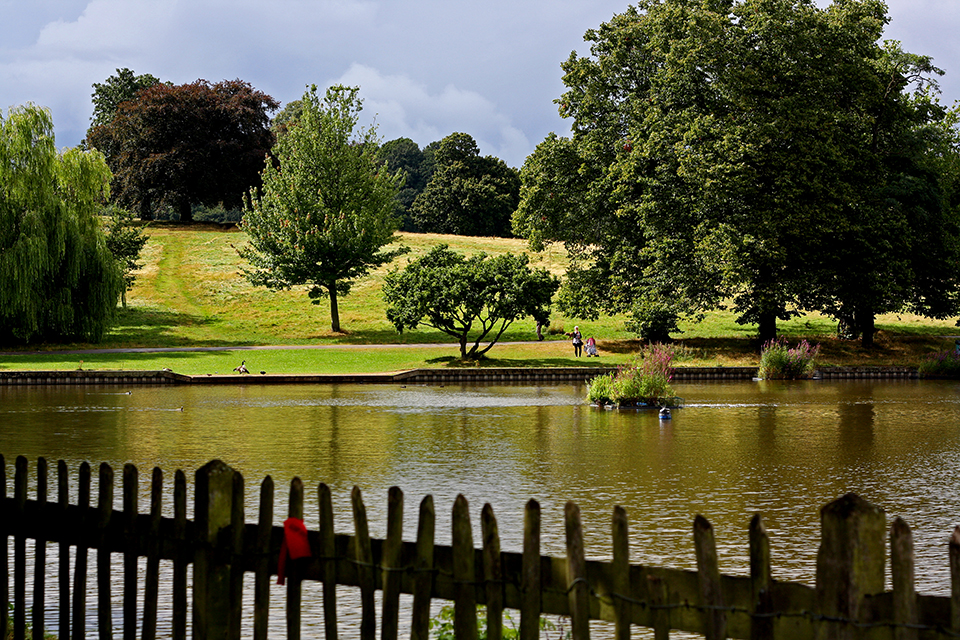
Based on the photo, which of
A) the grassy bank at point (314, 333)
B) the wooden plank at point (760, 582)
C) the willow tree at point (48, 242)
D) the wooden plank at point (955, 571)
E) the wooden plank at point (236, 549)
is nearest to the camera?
the wooden plank at point (955, 571)

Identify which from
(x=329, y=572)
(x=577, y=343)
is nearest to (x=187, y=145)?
(x=577, y=343)

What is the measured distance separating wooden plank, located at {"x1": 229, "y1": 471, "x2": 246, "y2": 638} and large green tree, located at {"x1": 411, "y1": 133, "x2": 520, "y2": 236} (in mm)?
97890

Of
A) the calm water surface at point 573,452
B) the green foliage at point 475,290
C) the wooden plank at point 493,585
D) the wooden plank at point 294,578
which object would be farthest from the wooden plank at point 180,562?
the green foliage at point 475,290

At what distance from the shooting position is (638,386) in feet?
88.1

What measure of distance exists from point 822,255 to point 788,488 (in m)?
33.4

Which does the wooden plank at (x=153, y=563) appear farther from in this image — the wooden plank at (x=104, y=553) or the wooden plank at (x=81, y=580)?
the wooden plank at (x=81, y=580)

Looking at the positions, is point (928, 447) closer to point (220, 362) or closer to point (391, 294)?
point (391, 294)

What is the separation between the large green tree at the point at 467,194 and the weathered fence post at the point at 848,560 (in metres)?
99.1

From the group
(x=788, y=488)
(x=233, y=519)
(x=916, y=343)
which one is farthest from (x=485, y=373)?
(x=233, y=519)

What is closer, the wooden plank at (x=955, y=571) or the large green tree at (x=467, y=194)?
the wooden plank at (x=955, y=571)

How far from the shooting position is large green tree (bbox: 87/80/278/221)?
86.0m

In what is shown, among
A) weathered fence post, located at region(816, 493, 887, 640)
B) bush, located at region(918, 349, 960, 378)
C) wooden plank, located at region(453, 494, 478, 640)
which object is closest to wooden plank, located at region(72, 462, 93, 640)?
wooden plank, located at region(453, 494, 478, 640)

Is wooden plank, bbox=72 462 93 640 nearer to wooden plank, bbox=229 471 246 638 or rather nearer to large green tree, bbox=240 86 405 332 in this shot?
wooden plank, bbox=229 471 246 638

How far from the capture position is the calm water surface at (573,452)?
38.5 feet
